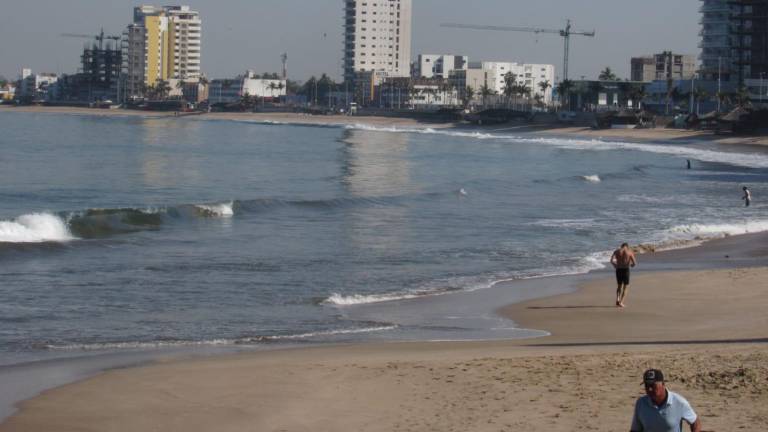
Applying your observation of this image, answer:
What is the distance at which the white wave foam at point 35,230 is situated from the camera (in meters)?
29.8

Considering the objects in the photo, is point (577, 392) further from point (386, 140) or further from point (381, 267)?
point (386, 140)

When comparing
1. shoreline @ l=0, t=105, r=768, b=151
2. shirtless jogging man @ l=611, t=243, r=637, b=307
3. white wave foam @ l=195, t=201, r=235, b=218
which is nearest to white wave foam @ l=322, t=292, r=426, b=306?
shirtless jogging man @ l=611, t=243, r=637, b=307

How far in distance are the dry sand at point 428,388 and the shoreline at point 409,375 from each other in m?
0.02

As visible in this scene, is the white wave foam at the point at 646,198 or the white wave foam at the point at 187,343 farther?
the white wave foam at the point at 646,198

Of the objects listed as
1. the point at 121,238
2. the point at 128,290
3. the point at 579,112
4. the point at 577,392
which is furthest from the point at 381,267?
the point at 579,112

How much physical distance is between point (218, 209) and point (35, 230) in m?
8.79

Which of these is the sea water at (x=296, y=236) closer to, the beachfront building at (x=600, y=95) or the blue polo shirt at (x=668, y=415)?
the blue polo shirt at (x=668, y=415)

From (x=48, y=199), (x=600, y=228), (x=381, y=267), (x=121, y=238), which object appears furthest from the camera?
(x=48, y=199)

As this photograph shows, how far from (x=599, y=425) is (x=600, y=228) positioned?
990 inches

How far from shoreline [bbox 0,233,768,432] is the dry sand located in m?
0.02

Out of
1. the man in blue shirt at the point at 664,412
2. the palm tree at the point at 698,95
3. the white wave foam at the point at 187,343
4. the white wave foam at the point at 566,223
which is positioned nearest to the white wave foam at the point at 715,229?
the white wave foam at the point at 566,223

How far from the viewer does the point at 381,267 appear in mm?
25547

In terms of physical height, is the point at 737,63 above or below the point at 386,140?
above

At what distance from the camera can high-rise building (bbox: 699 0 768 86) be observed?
137750mm
